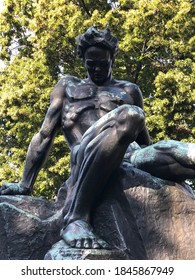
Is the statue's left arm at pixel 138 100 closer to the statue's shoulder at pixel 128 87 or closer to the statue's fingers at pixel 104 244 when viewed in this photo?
the statue's shoulder at pixel 128 87

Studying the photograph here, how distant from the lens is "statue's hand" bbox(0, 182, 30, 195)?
16.3ft

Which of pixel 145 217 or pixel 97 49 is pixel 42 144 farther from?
pixel 145 217

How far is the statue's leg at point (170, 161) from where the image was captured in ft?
14.3

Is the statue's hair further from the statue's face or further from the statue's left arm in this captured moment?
the statue's left arm

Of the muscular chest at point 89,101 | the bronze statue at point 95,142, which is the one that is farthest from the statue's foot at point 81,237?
the muscular chest at point 89,101

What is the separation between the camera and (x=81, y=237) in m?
4.05

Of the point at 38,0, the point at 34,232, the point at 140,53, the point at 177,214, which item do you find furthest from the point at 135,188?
the point at 38,0

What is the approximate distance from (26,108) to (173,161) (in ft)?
33.0

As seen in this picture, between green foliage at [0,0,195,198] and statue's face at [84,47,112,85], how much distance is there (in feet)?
25.8

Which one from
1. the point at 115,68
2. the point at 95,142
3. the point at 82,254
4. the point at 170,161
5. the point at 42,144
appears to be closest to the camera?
the point at 82,254

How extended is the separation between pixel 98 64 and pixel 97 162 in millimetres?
1151

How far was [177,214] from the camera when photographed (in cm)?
432

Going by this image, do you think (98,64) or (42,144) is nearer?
(98,64)

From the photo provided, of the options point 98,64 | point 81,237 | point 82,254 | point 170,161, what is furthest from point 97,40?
point 82,254
